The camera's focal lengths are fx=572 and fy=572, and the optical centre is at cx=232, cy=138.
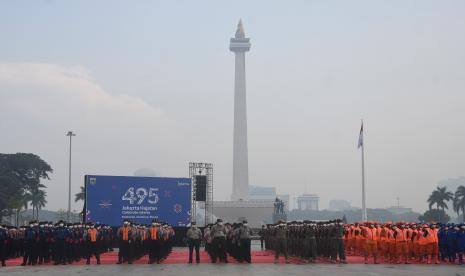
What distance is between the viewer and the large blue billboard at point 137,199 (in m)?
30.3

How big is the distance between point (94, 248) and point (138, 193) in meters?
9.74

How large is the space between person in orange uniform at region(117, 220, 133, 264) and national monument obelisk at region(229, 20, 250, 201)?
57277 mm

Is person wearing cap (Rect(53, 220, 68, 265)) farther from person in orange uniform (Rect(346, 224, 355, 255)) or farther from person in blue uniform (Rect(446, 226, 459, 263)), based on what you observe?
person in blue uniform (Rect(446, 226, 459, 263))

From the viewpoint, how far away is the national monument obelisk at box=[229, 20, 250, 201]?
7800cm

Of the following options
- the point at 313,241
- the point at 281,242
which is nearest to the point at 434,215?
the point at 281,242

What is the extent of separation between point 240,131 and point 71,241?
57.8 metres

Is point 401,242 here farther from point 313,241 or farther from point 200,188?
point 200,188

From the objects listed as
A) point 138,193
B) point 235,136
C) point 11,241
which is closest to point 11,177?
point 235,136

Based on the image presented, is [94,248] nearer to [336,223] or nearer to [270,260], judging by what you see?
[270,260]

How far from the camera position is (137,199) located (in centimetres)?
3122

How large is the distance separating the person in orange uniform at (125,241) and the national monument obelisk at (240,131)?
188 feet

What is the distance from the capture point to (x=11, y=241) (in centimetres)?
2252

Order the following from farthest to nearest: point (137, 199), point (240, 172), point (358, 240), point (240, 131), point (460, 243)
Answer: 1. point (240, 172)
2. point (240, 131)
3. point (137, 199)
4. point (358, 240)
5. point (460, 243)

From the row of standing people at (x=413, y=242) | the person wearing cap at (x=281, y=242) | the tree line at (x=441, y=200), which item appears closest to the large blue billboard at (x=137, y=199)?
the person wearing cap at (x=281, y=242)
